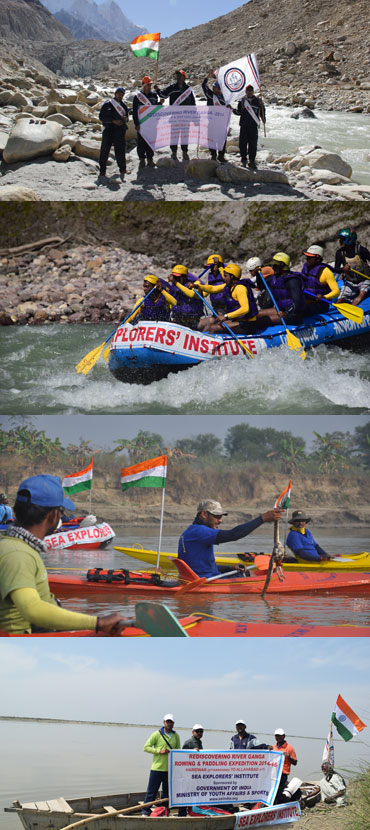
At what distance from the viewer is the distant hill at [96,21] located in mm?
18312

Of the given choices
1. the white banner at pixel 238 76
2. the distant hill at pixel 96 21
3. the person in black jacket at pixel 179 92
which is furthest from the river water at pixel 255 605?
the distant hill at pixel 96 21

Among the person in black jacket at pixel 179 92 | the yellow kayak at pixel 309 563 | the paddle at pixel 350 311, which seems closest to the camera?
the yellow kayak at pixel 309 563

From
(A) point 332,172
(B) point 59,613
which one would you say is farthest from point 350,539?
(B) point 59,613

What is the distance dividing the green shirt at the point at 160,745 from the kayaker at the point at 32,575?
6.86 ft

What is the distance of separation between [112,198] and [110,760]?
9064mm

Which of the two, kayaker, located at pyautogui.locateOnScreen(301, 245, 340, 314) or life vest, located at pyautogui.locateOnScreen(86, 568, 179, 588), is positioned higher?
kayaker, located at pyautogui.locateOnScreen(301, 245, 340, 314)

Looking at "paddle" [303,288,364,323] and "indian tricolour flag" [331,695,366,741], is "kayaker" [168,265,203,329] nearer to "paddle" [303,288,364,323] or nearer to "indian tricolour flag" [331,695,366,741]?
"paddle" [303,288,364,323]

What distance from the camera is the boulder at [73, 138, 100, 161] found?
13.6 meters

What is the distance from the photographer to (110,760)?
11.6 meters

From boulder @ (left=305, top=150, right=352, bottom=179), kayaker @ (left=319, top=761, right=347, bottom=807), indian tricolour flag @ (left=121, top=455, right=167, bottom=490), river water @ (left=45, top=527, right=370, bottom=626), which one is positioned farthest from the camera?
boulder @ (left=305, top=150, right=352, bottom=179)

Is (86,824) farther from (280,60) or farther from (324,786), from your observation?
(280,60)

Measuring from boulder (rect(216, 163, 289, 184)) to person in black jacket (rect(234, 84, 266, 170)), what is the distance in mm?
220

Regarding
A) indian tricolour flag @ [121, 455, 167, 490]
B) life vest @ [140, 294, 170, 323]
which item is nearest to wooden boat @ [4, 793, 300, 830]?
indian tricolour flag @ [121, 455, 167, 490]

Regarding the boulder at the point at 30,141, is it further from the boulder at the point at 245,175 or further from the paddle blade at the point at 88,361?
the paddle blade at the point at 88,361
